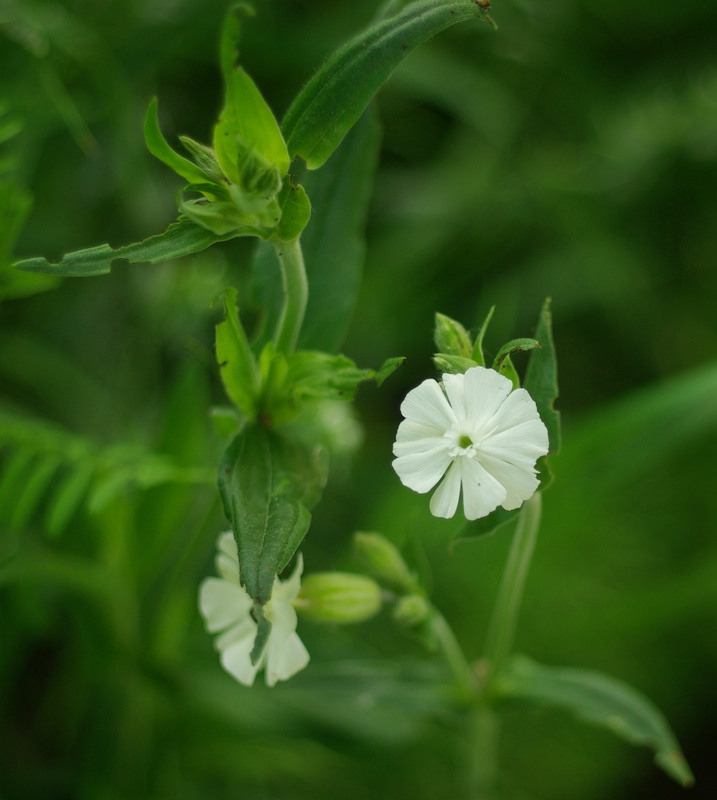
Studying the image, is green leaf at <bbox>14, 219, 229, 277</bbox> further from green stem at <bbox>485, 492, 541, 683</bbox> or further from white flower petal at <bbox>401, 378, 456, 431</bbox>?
green stem at <bbox>485, 492, 541, 683</bbox>

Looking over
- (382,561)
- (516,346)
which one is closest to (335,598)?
(382,561)

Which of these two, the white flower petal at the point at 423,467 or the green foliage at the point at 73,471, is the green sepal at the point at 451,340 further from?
the green foliage at the point at 73,471

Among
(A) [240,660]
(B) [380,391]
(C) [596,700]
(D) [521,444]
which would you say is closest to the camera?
(D) [521,444]

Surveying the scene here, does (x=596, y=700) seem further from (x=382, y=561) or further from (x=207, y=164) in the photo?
(x=207, y=164)

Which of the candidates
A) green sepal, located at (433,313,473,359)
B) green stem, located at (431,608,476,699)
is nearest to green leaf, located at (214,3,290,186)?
green sepal, located at (433,313,473,359)

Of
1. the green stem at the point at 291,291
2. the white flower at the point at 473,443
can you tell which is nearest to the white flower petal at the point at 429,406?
the white flower at the point at 473,443

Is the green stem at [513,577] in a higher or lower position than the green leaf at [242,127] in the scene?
lower
